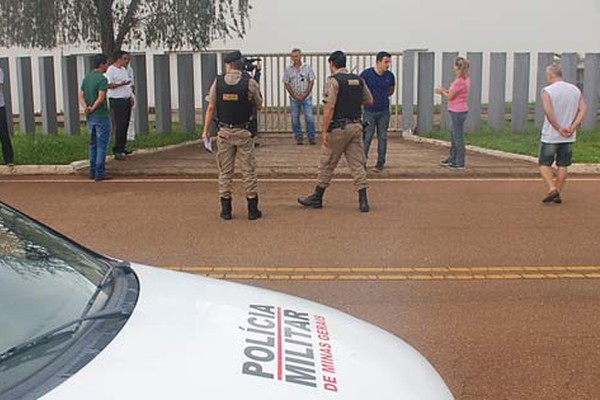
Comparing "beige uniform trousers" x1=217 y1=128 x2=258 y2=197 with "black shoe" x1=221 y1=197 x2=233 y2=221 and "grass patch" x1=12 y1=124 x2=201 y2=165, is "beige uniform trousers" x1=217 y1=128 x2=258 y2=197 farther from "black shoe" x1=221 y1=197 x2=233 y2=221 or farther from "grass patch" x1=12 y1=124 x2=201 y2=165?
"grass patch" x1=12 y1=124 x2=201 y2=165

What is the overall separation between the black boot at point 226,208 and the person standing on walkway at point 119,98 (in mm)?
4856

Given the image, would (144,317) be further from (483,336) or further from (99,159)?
(99,159)

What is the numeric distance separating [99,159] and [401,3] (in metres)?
13.7

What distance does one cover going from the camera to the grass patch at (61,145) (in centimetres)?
1321

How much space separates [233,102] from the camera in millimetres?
8852

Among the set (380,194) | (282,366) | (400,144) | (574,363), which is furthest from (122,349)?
(400,144)

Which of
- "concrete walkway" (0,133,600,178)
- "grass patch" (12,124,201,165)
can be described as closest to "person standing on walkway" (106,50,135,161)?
"concrete walkway" (0,133,600,178)

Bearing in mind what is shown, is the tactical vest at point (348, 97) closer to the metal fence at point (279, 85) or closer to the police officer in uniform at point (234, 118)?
the police officer in uniform at point (234, 118)

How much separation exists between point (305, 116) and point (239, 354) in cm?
1336

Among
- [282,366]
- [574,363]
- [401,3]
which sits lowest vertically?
[574,363]

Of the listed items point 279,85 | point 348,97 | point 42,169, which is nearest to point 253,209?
point 348,97

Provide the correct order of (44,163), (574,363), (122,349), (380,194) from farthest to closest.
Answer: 1. (44,163)
2. (380,194)
3. (574,363)
4. (122,349)

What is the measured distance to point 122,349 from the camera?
2539 mm

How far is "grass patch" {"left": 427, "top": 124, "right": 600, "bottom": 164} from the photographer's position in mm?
13664
